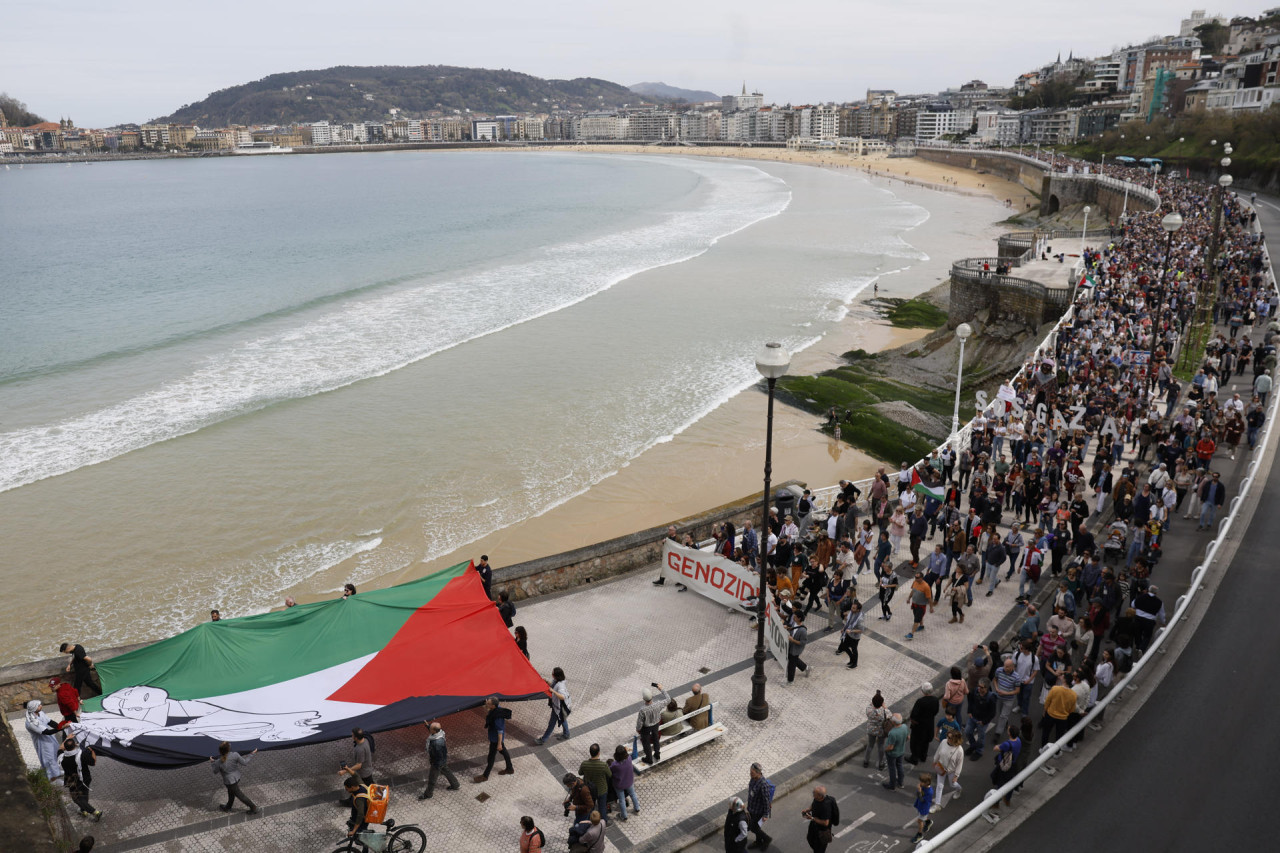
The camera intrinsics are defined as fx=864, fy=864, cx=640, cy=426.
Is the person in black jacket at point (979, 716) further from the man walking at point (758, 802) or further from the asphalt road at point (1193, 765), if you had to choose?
the man walking at point (758, 802)

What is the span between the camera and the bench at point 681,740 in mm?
9062

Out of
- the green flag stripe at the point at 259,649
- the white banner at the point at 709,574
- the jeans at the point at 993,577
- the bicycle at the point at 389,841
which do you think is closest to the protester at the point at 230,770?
the green flag stripe at the point at 259,649

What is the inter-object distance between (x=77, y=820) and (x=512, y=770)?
4089mm

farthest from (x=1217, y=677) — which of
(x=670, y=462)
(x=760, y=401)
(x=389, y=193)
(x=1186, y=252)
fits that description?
(x=389, y=193)

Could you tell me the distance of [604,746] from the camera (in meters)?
9.55

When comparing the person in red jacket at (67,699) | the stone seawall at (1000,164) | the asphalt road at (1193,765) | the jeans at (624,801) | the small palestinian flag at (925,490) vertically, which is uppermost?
the stone seawall at (1000,164)

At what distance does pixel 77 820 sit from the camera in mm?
8188

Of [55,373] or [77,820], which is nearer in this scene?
[77,820]

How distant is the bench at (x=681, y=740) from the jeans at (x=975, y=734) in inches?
102

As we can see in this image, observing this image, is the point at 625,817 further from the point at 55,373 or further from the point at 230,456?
the point at 55,373

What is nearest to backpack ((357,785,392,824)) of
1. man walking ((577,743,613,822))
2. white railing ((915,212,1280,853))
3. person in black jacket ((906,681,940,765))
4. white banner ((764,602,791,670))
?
man walking ((577,743,613,822))

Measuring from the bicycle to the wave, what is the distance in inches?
724

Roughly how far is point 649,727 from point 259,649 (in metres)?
4.37

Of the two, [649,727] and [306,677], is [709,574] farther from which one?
[306,677]
